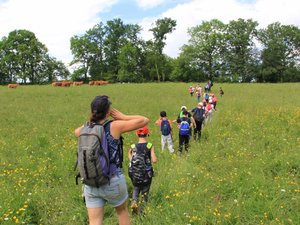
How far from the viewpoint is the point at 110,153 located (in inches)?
151

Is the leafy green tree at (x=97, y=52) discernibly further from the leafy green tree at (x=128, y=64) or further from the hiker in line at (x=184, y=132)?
the hiker in line at (x=184, y=132)

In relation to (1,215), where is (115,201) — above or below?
above

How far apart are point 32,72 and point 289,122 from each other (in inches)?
2882

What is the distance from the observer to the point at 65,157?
9117mm

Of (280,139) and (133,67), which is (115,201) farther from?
(133,67)

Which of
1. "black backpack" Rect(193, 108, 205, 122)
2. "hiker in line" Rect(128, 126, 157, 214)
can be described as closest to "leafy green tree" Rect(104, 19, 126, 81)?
"black backpack" Rect(193, 108, 205, 122)

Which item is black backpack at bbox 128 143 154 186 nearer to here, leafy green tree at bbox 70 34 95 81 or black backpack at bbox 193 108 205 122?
black backpack at bbox 193 108 205 122

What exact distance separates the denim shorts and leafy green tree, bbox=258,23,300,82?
3137 inches

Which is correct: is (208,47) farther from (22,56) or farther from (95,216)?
(95,216)

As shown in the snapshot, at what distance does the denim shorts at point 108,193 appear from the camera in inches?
152

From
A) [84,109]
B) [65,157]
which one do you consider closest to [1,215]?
[65,157]

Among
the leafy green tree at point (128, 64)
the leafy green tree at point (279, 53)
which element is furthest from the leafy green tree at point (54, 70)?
the leafy green tree at point (279, 53)

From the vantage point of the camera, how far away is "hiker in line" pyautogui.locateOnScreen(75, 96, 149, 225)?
3.79 metres

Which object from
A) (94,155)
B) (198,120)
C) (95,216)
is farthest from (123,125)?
(198,120)
